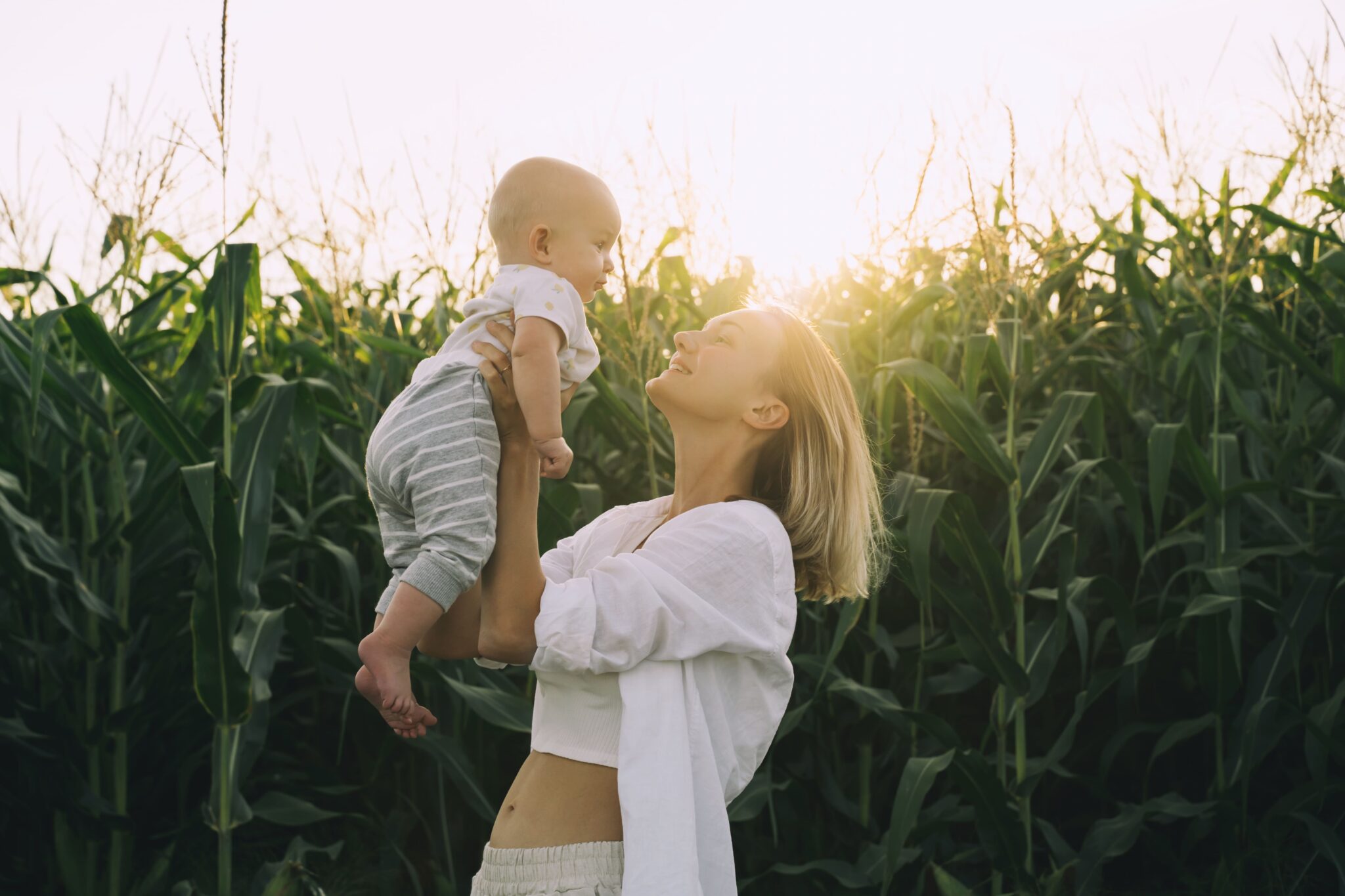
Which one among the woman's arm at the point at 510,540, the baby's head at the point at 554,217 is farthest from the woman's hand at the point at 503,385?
the baby's head at the point at 554,217

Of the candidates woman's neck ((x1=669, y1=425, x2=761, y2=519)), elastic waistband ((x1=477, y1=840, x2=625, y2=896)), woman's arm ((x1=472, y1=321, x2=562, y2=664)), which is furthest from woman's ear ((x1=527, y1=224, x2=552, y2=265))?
elastic waistband ((x1=477, y1=840, x2=625, y2=896))

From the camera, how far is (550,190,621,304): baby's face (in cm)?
156

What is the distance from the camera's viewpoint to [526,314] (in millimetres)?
1469

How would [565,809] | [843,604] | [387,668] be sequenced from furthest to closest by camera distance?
[843,604] → [565,809] → [387,668]

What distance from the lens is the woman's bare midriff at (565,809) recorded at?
152 cm

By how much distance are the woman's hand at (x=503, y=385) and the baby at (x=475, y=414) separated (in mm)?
11

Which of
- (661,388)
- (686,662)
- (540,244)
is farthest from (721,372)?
(686,662)

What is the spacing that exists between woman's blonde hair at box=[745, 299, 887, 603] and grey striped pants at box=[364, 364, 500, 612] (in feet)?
1.61

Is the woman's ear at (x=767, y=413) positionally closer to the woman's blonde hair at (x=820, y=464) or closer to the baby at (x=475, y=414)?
the woman's blonde hair at (x=820, y=464)

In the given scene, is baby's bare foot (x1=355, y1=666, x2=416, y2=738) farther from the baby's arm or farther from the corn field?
the corn field

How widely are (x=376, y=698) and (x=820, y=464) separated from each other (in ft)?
2.49

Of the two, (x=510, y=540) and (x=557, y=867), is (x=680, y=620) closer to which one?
(x=510, y=540)

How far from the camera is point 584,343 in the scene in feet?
5.22

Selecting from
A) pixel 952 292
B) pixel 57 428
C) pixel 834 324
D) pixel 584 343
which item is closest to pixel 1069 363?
pixel 952 292
